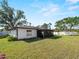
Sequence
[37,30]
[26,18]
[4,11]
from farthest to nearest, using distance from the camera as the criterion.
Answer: [26,18], [4,11], [37,30]

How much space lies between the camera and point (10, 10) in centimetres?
4506

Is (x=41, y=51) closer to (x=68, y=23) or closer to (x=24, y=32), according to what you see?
(x=24, y=32)

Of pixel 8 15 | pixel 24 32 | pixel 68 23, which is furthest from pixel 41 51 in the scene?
pixel 68 23

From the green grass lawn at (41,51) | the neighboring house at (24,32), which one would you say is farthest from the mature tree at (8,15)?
the green grass lawn at (41,51)

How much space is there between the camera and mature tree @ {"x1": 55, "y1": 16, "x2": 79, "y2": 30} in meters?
55.8

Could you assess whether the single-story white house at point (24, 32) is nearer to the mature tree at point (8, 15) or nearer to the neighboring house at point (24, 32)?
the neighboring house at point (24, 32)

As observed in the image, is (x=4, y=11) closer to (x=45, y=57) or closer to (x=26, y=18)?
(x=26, y=18)

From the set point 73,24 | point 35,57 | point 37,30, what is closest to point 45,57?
point 35,57

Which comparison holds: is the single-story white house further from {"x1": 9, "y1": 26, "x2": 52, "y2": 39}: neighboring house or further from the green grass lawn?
the green grass lawn

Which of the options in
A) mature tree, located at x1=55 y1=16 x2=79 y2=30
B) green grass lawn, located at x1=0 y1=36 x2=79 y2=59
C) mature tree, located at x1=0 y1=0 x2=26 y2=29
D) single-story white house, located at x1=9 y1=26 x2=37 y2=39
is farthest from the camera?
mature tree, located at x1=55 y1=16 x2=79 y2=30

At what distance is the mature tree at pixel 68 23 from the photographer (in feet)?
183

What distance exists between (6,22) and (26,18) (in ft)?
25.3

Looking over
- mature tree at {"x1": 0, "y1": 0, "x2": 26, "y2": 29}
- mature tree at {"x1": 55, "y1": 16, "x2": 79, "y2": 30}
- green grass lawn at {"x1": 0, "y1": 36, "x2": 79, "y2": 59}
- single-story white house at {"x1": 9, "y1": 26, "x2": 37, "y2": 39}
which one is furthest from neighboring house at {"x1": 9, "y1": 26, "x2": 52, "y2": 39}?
mature tree at {"x1": 55, "y1": 16, "x2": 79, "y2": 30}

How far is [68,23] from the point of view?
57.0 metres
